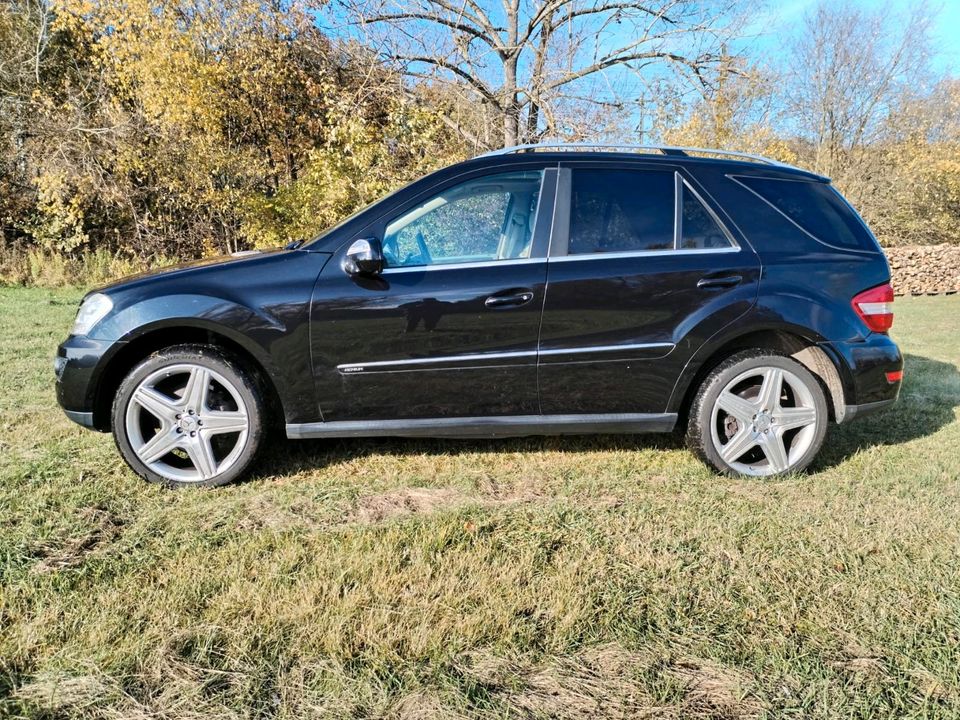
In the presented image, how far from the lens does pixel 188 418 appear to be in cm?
321

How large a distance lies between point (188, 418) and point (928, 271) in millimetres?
20499

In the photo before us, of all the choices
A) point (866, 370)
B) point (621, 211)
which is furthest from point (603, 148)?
point (866, 370)

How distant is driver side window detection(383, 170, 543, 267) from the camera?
328 cm

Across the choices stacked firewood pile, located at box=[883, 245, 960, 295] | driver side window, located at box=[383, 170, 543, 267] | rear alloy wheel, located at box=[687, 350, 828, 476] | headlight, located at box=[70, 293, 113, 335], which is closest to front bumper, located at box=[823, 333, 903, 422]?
rear alloy wheel, located at box=[687, 350, 828, 476]

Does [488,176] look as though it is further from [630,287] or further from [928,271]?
[928,271]

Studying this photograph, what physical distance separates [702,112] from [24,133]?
15.1 meters

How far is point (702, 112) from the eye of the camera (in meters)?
13.9

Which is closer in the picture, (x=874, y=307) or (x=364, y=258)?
(x=364, y=258)

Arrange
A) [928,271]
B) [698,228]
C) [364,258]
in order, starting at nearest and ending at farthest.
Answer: [364,258], [698,228], [928,271]

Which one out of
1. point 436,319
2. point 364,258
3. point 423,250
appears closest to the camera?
point 364,258

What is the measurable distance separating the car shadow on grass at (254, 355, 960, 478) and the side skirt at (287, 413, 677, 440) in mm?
370

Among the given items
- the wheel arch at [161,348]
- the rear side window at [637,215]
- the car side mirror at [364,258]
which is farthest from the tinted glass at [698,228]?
the wheel arch at [161,348]

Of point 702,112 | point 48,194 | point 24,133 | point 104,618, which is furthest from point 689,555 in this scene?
point 24,133

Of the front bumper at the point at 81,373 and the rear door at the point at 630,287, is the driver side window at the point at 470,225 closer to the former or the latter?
the rear door at the point at 630,287
